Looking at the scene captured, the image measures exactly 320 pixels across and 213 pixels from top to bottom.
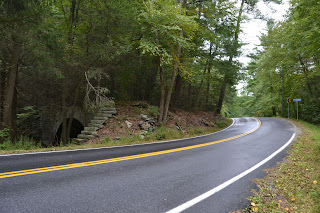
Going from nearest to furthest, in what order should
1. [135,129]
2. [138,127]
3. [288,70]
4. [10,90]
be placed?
[10,90] < [135,129] < [138,127] < [288,70]

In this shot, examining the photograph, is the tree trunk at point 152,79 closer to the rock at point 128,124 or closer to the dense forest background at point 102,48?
the dense forest background at point 102,48

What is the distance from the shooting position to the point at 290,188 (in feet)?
14.1

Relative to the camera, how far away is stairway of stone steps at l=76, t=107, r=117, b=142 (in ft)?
34.3

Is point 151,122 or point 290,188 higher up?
point 151,122

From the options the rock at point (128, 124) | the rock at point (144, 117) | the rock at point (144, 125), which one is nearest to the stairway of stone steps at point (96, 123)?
the rock at point (128, 124)

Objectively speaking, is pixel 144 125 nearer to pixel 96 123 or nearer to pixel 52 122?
pixel 96 123

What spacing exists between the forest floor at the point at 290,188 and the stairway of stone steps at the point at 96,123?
856 cm

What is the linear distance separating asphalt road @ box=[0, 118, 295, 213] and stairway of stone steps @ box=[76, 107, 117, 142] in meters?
3.91

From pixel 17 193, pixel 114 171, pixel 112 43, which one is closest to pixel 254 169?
pixel 114 171

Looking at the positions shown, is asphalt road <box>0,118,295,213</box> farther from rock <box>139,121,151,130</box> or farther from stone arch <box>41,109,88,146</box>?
stone arch <box>41,109,88,146</box>

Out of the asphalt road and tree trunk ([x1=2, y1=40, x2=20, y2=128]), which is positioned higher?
tree trunk ([x1=2, y1=40, x2=20, y2=128])

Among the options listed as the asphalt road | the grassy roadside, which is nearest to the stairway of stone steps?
the asphalt road

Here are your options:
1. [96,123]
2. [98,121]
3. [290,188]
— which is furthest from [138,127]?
[290,188]

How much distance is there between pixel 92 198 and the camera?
3.34 metres
